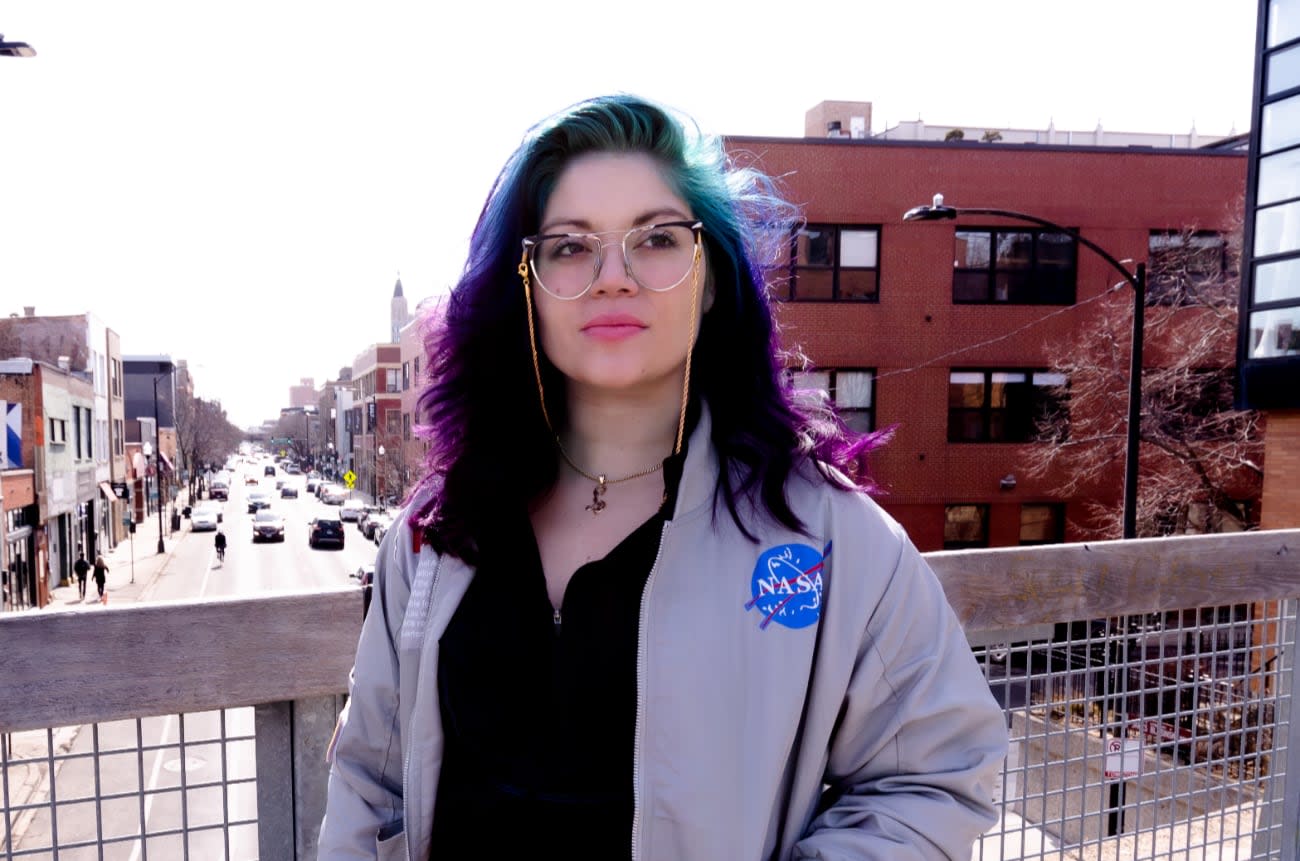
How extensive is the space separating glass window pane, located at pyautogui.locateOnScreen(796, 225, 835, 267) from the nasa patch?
20.7 meters

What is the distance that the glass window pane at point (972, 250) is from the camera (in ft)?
73.0

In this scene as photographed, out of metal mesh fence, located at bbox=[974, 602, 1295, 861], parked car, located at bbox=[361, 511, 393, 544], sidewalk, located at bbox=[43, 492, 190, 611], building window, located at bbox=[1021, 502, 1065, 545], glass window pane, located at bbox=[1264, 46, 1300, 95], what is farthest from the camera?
parked car, located at bbox=[361, 511, 393, 544]

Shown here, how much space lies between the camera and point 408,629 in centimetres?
172

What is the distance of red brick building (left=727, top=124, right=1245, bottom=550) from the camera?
21.8 m

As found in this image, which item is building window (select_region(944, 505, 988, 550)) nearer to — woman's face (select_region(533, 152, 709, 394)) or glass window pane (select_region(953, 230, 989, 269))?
glass window pane (select_region(953, 230, 989, 269))

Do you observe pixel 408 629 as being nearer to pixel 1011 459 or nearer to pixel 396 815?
pixel 396 815

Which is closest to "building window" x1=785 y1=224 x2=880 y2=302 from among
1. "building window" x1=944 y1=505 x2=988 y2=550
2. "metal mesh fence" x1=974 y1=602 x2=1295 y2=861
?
"building window" x1=944 y1=505 x2=988 y2=550

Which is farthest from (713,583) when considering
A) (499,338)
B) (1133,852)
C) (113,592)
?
(113,592)

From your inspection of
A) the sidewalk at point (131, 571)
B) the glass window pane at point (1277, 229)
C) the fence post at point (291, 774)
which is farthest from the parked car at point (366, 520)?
the fence post at point (291, 774)

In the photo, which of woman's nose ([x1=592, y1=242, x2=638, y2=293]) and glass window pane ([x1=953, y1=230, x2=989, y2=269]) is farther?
glass window pane ([x1=953, y1=230, x2=989, y2=269])

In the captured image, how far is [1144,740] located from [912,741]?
1717mm

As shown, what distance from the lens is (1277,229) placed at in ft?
46.0

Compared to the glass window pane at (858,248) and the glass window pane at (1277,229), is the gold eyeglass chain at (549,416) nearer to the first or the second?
the glass window pane at (1277,229)

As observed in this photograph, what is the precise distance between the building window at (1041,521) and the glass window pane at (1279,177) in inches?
414
